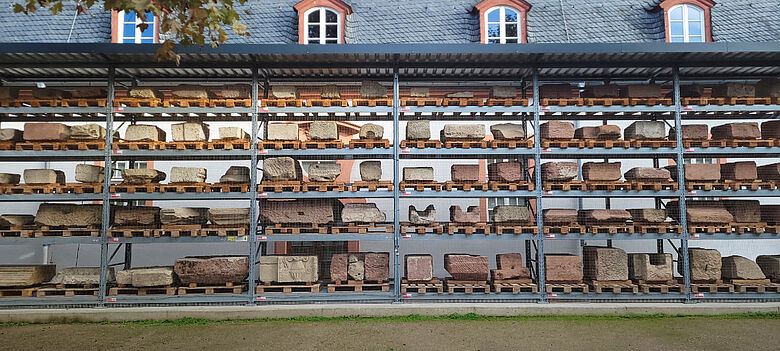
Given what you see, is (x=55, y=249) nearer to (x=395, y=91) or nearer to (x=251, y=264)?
(x=251, y=264)

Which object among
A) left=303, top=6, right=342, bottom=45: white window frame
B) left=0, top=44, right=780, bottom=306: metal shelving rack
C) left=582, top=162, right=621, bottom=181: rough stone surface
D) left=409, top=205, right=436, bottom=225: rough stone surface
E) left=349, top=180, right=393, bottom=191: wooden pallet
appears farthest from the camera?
left=303, top=6, right=342, bottom=45: white window frame

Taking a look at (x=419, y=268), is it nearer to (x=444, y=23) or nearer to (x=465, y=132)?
(x=465, y=132)

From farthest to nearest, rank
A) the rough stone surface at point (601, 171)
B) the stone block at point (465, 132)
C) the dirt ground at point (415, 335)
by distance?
the rough stone surface at point (601, 171) → the stone block at point (465, 132) → the dirt ground at point (415, 335)

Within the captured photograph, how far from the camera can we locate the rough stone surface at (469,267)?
10.1m

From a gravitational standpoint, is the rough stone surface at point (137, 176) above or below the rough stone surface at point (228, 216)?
above

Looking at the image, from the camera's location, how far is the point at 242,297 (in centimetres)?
981

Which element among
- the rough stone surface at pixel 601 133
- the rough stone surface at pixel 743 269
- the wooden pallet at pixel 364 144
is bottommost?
the rough stone surface at pixel 743 269

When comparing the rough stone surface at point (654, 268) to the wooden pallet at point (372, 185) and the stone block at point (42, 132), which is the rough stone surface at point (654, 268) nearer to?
the wooden pallet at point (372, 185)

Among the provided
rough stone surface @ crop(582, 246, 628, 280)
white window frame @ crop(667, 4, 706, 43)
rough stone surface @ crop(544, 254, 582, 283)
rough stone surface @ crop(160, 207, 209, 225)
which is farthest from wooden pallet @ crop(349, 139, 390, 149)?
white window frame @ crop(667, 4, 706, 43)

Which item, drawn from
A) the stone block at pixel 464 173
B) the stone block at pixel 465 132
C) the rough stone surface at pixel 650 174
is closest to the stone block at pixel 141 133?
the stone block at pixel 465 132

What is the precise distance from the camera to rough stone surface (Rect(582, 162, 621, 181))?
10375mm

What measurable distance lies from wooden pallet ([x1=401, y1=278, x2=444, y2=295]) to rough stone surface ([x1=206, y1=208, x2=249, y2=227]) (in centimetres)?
355

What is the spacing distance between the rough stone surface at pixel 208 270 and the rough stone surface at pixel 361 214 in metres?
2.39

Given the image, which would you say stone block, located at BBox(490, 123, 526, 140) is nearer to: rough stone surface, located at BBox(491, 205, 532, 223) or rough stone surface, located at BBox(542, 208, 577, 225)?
rough stone surface, located at BBox(491, 205, 532, 223)
